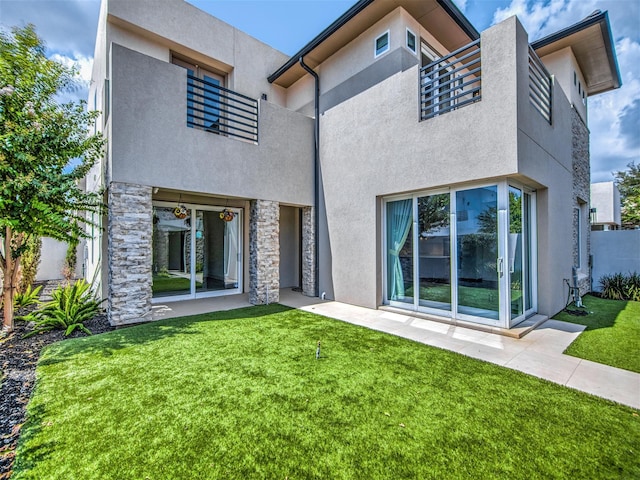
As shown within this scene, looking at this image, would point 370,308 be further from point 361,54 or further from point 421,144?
point 361,54

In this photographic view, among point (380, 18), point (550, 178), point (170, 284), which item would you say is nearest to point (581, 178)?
point (550, 178)

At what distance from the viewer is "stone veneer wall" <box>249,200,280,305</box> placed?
9977 millimetres

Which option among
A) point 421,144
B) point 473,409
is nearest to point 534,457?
point 473,409

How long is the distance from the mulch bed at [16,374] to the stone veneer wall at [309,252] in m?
6.35

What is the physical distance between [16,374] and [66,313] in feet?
9.42

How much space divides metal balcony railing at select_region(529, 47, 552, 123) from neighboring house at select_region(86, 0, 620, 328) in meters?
0.07

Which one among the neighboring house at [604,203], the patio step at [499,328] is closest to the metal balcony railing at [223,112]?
the patio step at [499,328]

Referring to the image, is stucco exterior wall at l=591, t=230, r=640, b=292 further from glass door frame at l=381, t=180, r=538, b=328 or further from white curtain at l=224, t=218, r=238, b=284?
white curtain at l=224, t=218, r=238, b=284

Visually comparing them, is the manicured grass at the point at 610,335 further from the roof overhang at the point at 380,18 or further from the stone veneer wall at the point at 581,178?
the roof overhang at the point at 380,18

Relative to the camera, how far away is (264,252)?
10.1 m

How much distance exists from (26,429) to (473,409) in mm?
5361

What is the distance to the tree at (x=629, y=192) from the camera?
950 inches

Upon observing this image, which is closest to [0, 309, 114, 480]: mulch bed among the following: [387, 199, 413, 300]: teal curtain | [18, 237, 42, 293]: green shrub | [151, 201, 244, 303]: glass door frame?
[151, 201, 244, 303]: glass door frame

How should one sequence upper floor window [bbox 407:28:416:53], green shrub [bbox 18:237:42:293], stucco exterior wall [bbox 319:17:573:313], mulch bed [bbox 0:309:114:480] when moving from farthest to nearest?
1. green shrub [bbox 18:237:42:293]
2. upper floor window [bbox 407:28:416:53]
3. stucco exterior wall [bbox 319:17:573:313]
4. mulch bed [bbox 0:309:114:480]
